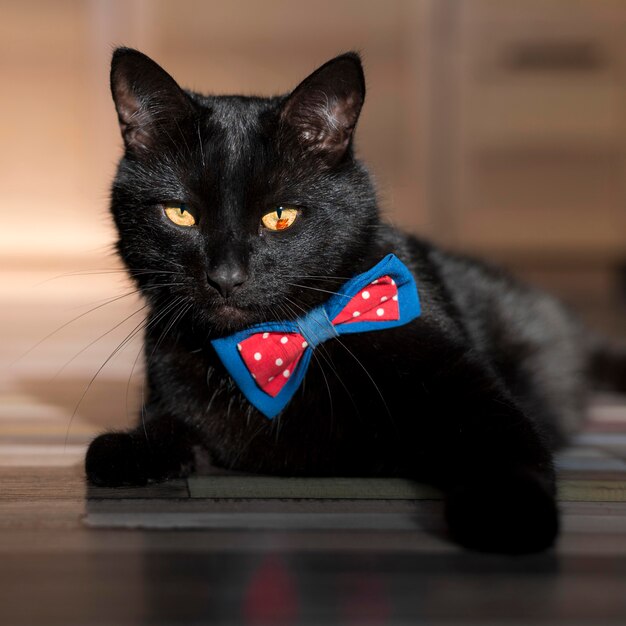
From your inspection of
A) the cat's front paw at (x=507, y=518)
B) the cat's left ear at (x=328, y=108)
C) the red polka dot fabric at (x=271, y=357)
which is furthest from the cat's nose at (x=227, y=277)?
the cat's front paw at (x=507, y=518)

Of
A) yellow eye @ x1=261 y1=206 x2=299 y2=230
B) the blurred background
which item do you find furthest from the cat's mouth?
the blurred background

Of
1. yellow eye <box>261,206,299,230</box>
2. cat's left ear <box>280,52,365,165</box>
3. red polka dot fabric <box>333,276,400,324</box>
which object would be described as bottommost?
red polka dot fabric <box>333,276,400,324</box>

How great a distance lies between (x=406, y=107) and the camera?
14.0 ft

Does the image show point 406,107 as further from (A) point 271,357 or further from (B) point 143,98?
(A) point 271,357

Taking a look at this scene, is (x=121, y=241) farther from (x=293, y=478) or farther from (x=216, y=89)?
(x=216, y=89)

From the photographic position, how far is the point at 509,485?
95cm

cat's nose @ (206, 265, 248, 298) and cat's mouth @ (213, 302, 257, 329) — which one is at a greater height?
cat's nose @ (206, 265, 248, 298)

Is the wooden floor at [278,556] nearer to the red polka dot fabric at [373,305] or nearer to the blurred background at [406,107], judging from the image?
the red polka dot fabric at [373,305]

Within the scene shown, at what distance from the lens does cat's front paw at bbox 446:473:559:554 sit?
922mm

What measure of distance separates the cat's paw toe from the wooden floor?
0.02 meters

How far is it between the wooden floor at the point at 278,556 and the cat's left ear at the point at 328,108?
1.49ft

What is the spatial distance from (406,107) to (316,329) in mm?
3259

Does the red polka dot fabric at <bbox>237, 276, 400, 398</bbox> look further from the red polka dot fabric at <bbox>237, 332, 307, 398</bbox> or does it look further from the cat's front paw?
the cat's front paw

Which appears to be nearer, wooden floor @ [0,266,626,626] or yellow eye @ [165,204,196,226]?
wooden floor @ [0,266,626,626]
